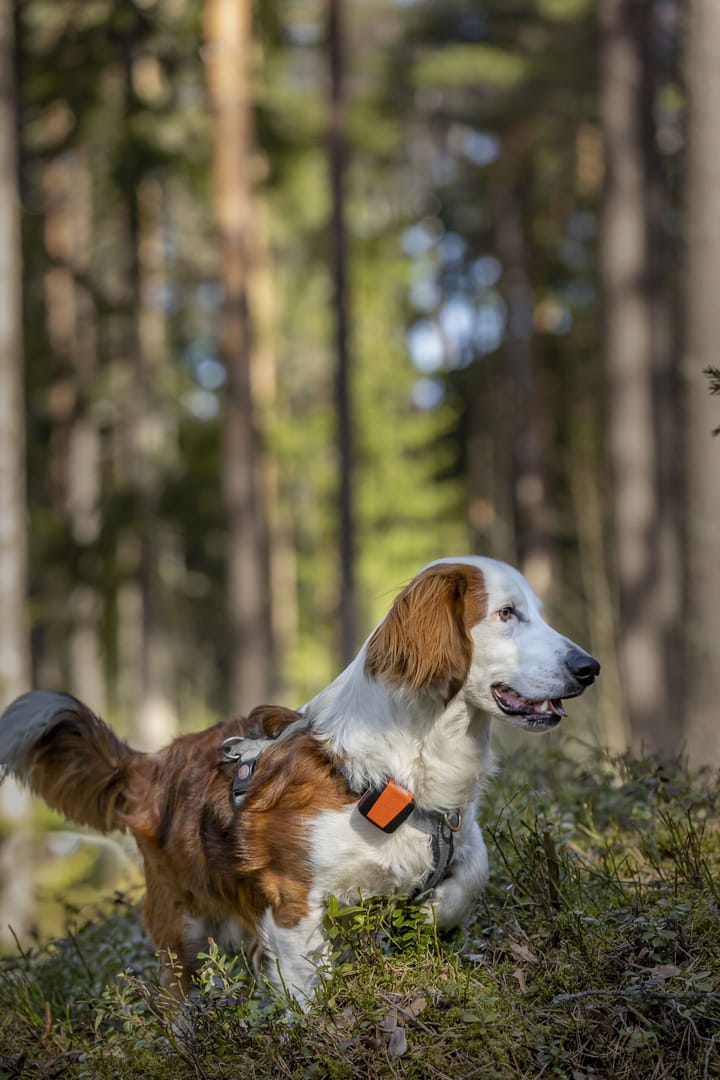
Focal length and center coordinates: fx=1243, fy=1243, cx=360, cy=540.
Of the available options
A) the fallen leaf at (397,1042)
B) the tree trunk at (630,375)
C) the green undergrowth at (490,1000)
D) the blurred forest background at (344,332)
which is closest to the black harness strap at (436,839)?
the green undergrowth at (490,1000)

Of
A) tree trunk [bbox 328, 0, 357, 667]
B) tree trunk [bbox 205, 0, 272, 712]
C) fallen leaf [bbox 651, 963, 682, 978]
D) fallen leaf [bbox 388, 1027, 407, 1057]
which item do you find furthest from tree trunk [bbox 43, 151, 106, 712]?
fallen leaf [bbox 651, 963, 682, 978]

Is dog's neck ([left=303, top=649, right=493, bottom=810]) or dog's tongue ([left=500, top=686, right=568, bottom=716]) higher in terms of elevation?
dog's tongue ([left=500, top=686, right=568, bottom=716])

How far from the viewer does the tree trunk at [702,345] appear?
8.38m

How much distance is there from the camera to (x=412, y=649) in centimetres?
435

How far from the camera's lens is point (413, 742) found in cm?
442

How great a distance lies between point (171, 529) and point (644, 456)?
11.3 meters

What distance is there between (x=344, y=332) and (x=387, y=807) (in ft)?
57.9

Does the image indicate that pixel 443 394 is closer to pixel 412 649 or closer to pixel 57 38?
pixel 57 38

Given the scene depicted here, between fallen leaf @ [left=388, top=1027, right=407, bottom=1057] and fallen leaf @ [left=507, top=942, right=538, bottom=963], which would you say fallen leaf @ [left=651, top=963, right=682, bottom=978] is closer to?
fallen leaf @ [left=507, top=942, right=538, bottom=963]

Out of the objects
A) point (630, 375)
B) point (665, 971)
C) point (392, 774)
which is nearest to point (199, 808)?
point (392, 774)

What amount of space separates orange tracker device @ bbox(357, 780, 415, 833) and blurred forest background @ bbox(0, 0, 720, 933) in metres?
3.19

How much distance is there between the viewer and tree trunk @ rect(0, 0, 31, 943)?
1062 centimetres

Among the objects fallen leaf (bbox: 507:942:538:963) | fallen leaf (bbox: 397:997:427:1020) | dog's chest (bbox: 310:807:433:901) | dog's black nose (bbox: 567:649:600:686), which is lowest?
fallen leaf (bbox: 397:997:427:1020)

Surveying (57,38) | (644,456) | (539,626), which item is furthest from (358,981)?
(57,38)
